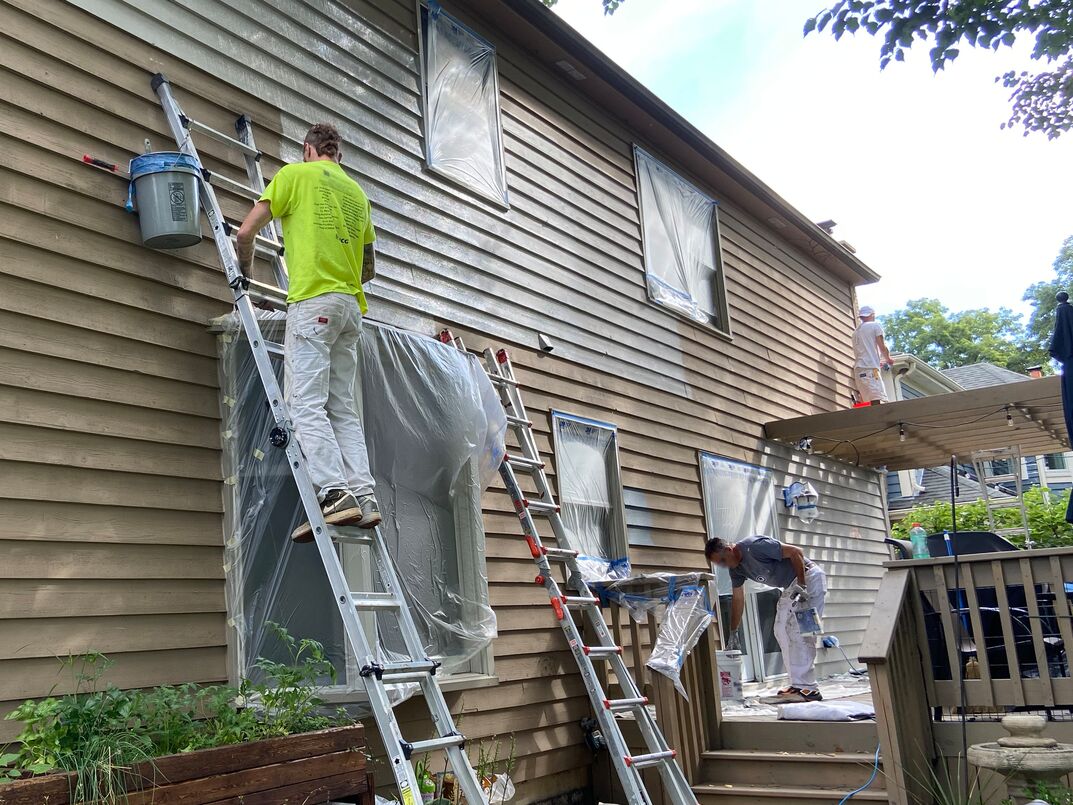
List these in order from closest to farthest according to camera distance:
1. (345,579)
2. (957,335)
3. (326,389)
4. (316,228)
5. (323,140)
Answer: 1. (345,579)
2. (326,389)
3. (316,228)
4. (323,140)
5. (957,335)

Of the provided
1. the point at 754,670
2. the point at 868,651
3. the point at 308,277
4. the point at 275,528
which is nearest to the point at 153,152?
the point at 308,277

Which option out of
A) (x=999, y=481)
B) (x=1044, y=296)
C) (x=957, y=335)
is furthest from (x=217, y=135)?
(x=957, y=335)

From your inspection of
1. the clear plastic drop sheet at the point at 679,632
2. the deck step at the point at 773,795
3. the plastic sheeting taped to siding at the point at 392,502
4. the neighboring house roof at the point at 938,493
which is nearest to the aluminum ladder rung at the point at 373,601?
the plastic sheeting taped to siding at the point at 392,502

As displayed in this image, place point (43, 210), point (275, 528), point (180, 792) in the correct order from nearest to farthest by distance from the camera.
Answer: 1. point (180, 792)
2. point (43, 210)
3. point (275, 528)

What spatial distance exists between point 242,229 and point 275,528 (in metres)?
1.31

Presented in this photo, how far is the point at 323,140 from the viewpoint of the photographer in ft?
14.4

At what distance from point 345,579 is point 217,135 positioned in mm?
2271

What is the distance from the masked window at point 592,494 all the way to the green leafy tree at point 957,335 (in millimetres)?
47670

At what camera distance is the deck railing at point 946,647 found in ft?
15.6

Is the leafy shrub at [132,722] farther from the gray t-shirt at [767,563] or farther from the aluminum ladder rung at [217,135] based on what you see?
the gray t-shirt at [767,563]

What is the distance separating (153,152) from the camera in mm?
4391

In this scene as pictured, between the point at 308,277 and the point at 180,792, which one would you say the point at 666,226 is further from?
the point at 180,792

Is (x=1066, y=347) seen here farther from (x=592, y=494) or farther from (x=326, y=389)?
(x=326, y=389)

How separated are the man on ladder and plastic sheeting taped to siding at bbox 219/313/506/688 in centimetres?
43
